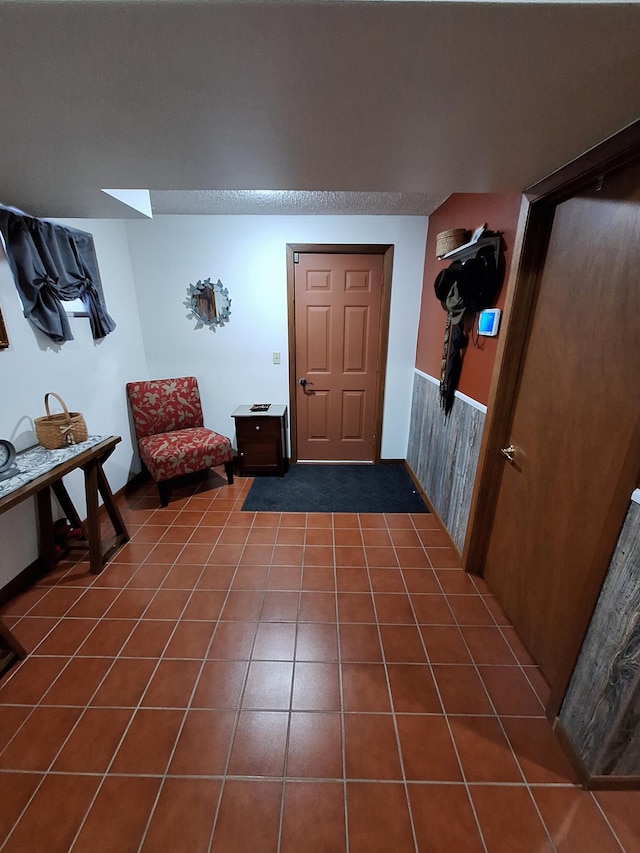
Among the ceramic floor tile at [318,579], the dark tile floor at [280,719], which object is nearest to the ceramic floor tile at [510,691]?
the dark tile floor at [280,719]

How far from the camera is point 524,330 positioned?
1.54 meters

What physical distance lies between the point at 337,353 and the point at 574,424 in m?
2.26

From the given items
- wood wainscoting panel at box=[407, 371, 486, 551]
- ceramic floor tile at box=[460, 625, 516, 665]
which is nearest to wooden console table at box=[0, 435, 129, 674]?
ceramic floor tile at box=[460, 625, 516, 665]

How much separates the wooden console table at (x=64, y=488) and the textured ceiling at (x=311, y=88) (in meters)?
1.30

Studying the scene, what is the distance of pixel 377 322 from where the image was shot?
3137mm

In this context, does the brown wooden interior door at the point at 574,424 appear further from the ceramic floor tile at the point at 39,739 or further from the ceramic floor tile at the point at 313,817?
the ceramic floor tile at the point at 39,739

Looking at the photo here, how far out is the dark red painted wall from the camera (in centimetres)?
164

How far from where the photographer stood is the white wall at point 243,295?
2883 millimetres

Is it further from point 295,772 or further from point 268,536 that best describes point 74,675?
point 268,536

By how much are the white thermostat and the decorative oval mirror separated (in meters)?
2.25

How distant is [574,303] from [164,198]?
2768mm

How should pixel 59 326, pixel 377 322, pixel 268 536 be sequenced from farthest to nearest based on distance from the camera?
pixel 377 322
pixel 268 536
pixel 59 326

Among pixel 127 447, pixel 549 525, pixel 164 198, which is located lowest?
pixel 127 447

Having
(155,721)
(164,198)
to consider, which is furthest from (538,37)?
(164,198)
